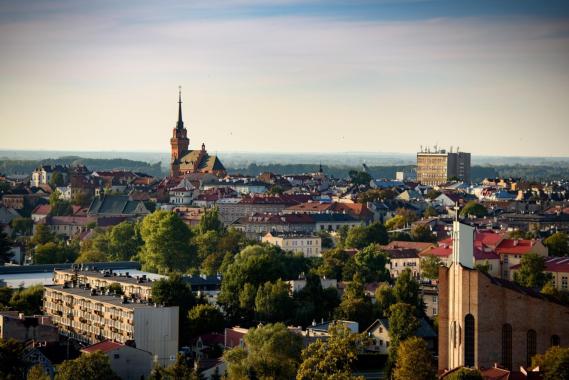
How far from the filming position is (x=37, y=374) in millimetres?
31312

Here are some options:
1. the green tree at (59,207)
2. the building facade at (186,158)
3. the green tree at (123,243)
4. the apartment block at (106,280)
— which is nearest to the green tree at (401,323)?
the apartment block at (106,280)

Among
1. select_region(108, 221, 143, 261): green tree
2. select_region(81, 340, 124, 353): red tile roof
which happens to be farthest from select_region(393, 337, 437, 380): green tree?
select_region(108, 221, 143, 261): green tree

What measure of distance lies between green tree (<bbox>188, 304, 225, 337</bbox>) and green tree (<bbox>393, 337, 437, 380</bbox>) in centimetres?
742

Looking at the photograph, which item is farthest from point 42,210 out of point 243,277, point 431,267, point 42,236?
point 243,277

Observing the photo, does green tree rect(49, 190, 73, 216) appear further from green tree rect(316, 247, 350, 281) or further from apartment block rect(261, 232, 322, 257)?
green tree rect(316, 247, 350, 281)

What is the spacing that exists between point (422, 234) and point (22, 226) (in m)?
27.4

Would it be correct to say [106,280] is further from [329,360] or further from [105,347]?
[329,360]

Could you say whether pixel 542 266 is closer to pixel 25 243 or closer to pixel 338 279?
pixel 338 279

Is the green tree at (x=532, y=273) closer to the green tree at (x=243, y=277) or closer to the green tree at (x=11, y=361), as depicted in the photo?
the green tree at (x=243, y=277)

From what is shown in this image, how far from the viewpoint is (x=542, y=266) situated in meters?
52.7

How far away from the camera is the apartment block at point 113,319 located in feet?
122

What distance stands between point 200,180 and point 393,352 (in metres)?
82.6

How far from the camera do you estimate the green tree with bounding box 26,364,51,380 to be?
31.2 m

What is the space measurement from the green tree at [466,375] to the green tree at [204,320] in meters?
11.0
